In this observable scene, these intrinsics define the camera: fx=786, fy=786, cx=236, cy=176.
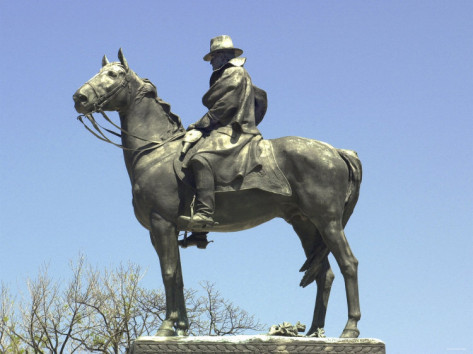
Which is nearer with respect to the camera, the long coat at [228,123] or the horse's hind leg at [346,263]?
the horse's hind leg at [346,263]

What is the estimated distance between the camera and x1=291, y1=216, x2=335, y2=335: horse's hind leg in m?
10.9

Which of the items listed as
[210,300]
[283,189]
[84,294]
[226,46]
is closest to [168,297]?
[283,189]

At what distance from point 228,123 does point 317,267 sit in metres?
2.37

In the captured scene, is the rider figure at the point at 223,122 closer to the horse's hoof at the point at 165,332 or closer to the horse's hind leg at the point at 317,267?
the horse's hoof at the point at 165,332

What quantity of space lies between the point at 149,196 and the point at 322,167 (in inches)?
92.9

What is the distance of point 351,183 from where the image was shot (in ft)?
36.2

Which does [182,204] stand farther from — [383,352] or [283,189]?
[383,352]

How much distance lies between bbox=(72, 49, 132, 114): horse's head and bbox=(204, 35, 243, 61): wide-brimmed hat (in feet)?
4.30

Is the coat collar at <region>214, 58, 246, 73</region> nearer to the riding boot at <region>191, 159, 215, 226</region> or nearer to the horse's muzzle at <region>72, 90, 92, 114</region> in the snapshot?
the riding boot at <region>191, 159, 215, 226</region>

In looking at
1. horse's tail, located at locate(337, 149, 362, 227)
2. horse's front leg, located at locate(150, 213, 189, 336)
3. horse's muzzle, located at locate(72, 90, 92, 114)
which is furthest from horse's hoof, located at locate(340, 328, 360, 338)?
horse's muzzle, located at locate(72, 90, 92, 114)

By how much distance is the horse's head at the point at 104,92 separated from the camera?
1088 cm

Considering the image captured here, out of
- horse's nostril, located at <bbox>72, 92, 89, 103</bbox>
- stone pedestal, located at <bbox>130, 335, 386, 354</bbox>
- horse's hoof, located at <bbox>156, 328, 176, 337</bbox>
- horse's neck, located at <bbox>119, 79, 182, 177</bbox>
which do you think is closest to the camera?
stone pedestal, located at <bbox>130, 335, 386, 354</bbox>

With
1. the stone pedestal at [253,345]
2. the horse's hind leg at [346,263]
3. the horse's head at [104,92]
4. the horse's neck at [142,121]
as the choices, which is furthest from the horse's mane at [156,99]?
the stone pedestal at [253,345]

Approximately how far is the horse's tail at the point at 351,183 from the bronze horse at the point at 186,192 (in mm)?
14
